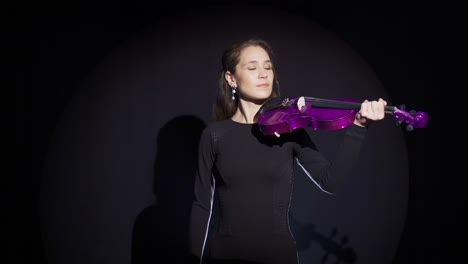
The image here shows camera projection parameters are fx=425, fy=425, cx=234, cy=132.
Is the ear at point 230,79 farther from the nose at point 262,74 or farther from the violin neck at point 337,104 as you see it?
the violin neck at point 337,104

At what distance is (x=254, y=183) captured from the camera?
154 cm

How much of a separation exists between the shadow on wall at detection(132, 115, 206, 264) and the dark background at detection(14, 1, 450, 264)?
52 centimetres

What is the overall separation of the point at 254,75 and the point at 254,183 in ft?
1.41

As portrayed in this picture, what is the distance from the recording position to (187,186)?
2.35 meters

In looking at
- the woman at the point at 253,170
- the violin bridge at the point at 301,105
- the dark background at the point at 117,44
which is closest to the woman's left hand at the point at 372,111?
the woman at the point at 253,170

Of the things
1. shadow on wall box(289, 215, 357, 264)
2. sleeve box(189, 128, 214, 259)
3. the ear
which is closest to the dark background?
shadow on wall box(289, 215, 357, 264)

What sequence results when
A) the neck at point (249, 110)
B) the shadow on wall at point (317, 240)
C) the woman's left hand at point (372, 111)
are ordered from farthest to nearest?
the shadow on wall at point (317, 240)
the neck at point (249, 110)
the woman's left hand at point (372, 111)

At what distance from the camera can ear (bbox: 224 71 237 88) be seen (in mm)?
1808

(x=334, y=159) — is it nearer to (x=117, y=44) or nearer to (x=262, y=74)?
(x=262, y=74)

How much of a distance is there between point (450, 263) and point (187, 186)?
1402 mm

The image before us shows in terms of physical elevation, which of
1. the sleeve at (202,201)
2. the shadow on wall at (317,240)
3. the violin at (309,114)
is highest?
the violin at (309,114)

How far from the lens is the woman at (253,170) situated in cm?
146

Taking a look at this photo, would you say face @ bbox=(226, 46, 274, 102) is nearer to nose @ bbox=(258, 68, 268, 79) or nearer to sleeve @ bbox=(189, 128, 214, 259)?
nose @ bbox=(258, 68, 268, 79)

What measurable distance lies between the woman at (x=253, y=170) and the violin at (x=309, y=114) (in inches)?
1.9
